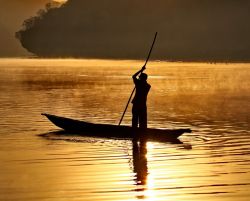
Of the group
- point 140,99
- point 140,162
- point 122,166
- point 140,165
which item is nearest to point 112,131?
point 140,99

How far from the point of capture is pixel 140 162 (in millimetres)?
16938

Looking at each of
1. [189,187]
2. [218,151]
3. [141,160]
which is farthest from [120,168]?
[218,151]

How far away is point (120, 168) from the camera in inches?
628

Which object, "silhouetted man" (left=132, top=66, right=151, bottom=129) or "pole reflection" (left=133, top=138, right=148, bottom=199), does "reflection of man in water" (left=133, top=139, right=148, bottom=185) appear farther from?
"silhouetted man" (left=132, top=66, right=151, bottom=129)

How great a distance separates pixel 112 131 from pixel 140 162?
4846mm

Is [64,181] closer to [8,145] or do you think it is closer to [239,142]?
[8,145]

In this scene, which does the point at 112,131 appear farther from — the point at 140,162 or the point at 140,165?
the point at 140,165

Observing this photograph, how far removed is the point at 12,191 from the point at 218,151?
7.39 m

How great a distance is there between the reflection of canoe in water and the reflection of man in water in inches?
19.8

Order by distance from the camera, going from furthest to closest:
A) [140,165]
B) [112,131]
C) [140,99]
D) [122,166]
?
[112,131] < [140,99] < [140,165] < [122,166]

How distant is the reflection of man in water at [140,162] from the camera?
14.7 metres

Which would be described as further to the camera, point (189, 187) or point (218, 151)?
point (218, 151)

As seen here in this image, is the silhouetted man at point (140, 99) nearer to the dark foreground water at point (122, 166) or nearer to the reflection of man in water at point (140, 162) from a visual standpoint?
the reflection of man in water at point (140, 162)

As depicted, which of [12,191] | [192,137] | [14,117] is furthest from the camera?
[14,117]
